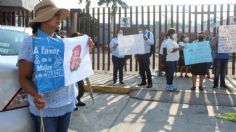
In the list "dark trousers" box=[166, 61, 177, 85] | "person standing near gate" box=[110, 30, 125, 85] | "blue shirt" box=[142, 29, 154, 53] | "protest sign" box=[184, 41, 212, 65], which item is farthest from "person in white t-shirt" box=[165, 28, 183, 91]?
"person standing near gate" box=[110, 30, 125, 85]

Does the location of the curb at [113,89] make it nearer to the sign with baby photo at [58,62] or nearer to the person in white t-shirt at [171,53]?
the person in white t-shirt at [171,53]

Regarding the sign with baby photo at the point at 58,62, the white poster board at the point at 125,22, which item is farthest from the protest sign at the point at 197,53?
the sign with baby photo at the point at 58,62

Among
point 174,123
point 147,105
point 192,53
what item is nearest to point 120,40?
point 192,53

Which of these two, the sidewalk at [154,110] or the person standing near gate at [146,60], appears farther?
the person standing near gate at [146,60]

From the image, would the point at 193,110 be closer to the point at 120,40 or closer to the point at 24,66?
the point at 120,40

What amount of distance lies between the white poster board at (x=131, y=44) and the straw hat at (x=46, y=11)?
26.0ft

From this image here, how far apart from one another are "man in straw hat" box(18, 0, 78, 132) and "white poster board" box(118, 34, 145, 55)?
25.8 ft

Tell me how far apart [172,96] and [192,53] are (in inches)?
58.1

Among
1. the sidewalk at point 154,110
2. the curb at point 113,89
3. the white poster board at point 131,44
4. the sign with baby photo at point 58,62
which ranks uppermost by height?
the white poster board at point 131,44

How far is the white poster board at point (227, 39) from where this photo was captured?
10.8 m

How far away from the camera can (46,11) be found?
10.1 feet

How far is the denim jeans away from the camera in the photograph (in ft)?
10.2

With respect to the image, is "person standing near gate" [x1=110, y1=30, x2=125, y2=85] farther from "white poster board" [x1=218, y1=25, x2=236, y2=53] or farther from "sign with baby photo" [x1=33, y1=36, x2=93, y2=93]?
"sign with baby photo" [x1=33, y1=36, x2=93, y2=93]

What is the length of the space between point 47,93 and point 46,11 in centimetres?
62
